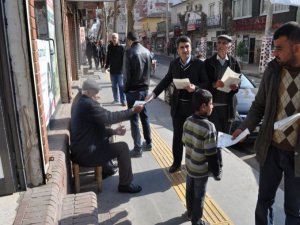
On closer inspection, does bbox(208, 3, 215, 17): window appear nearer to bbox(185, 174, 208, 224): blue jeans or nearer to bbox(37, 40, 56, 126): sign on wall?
bbox(37, 40, 56, 126): sign on wall

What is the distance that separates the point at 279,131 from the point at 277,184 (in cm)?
48

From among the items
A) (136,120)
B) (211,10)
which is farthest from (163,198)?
(211,10)

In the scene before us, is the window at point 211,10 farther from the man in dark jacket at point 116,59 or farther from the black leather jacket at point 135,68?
the black leather jacket at point 135,68

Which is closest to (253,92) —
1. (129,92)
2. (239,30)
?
(129,92)

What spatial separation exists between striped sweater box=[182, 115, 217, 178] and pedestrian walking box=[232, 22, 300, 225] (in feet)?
0.79

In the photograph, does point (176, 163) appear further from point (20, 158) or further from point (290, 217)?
point (20, 158)

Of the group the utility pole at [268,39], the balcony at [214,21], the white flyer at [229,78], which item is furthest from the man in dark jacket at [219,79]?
the balcony at [214,21]

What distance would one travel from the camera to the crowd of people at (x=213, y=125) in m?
2.53

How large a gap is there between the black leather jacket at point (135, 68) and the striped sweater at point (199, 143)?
2214 mm

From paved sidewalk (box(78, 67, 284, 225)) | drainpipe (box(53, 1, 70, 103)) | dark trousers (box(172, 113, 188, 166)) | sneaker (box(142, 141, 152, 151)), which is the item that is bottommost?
paved sidewalk (box(78, 67, 284, 225))

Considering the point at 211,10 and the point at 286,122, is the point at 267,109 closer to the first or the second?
the point at 286,122

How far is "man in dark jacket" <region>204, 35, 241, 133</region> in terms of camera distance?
172 inches

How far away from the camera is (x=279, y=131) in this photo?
2.61 metres

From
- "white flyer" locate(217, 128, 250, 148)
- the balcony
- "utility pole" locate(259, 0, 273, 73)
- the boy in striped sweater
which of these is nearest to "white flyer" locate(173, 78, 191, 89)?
the boy in striped sweater
